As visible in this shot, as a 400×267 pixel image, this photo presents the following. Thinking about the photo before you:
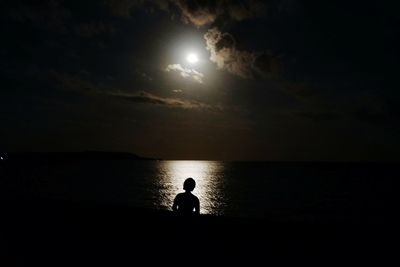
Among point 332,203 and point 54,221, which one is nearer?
point 54,221

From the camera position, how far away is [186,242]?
8.39m

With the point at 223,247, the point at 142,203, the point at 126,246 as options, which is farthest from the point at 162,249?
the point at 142,203

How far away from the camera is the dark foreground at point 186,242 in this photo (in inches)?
289

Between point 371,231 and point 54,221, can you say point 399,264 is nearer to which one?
point 371,231

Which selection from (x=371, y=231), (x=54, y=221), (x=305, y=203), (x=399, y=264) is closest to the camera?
(x=399, y=264)

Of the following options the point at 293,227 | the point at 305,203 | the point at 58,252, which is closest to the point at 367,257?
the point at 293,227

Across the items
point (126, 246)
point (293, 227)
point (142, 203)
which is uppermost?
point (293, 227)

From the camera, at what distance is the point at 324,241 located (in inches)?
322

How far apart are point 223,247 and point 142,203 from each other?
4989cm

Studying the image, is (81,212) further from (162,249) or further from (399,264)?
(399,264)

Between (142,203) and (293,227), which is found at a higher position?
(293,227)

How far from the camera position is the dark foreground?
7352 mm

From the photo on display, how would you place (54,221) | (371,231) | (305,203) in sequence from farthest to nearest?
(305,203), (54,221), (371,231)

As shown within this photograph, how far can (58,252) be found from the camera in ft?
25.8
